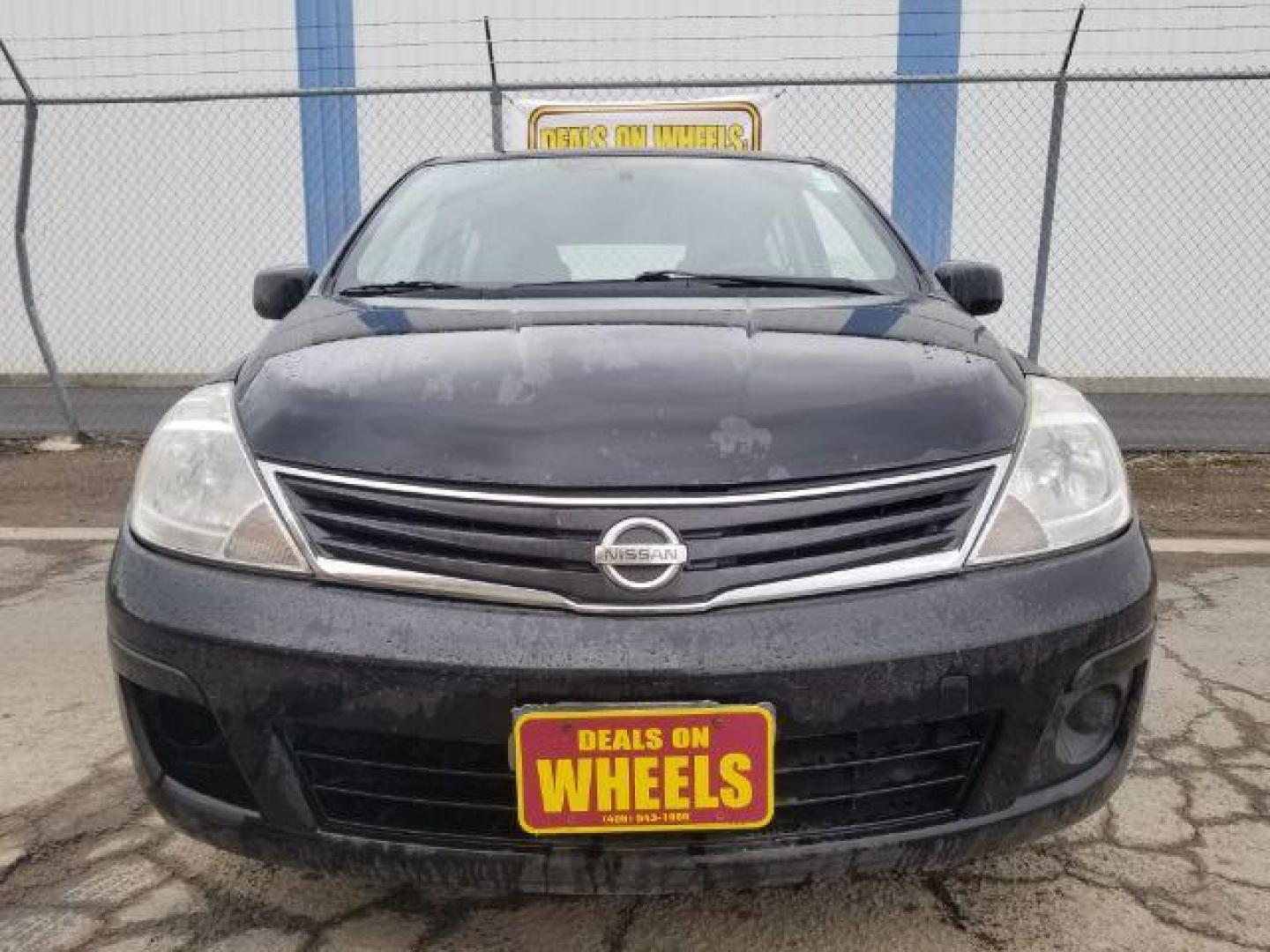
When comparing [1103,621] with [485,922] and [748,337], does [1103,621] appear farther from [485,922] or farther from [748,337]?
[485,922]

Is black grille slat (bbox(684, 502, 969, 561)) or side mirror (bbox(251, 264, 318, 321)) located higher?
side mirror (bbox(251, 264, 318, 321))

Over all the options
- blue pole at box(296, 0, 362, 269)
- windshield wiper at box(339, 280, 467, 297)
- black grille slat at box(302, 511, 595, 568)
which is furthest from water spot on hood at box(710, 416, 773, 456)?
blue pole at box(296, 0, 362, 269)

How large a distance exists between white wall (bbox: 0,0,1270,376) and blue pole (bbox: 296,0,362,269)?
0.29ft

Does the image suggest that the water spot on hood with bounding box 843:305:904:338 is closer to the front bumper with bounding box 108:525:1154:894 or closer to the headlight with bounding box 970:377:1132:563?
the headlight with bounding box 970:377:1132:563

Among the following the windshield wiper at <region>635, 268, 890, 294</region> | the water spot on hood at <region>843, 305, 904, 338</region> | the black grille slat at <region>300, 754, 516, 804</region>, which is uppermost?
the windshield wiper at <region>635, 268, 890, 294</region>

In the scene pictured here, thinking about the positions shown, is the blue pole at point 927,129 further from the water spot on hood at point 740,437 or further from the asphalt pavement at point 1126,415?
the water spot on hood at point 740,437

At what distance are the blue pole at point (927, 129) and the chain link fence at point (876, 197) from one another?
89mm

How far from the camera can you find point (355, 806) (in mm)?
1445

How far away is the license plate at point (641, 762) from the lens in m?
1.33

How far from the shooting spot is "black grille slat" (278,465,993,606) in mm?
1411

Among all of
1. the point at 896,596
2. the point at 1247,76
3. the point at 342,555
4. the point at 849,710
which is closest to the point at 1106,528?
the point at 896,596

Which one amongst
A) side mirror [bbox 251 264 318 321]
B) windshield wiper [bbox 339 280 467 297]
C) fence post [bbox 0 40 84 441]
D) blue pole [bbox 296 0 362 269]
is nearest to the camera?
windshield wiper [bbox 339 280 467 297]

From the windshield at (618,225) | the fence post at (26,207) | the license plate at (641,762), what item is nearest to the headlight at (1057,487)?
the license plate at (641,762)

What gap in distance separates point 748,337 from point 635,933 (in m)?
0.95
